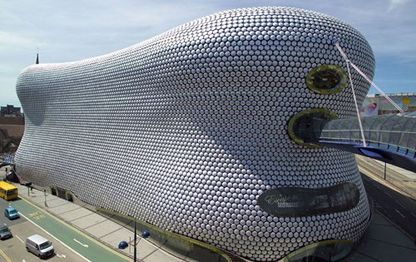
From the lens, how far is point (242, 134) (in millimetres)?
24016

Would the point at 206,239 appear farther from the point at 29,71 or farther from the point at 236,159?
the point at 29,71

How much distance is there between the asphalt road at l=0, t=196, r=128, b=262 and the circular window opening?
65.0 feet

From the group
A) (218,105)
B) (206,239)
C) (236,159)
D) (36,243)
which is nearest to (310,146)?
(236,159)

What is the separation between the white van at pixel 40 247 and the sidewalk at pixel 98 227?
3883 millimetres

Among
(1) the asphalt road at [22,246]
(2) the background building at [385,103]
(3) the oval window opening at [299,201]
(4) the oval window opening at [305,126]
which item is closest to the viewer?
(3) the oval window opening at [299,201]

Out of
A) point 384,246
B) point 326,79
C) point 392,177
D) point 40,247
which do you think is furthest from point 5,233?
point 392,177

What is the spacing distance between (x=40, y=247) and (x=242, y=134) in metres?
18.4

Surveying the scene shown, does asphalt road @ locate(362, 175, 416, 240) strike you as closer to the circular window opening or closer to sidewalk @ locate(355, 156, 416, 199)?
sidewalk @ locate(355, 156, 416, 199)

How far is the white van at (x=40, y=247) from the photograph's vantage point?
24203 mm

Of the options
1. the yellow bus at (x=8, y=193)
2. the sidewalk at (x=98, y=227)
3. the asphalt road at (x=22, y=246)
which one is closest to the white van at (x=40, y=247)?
the asphalt road at (x=22, y=246)

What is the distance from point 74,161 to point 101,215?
9.38m

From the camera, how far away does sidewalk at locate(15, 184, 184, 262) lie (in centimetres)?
2464

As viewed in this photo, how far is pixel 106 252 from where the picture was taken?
2508 centimetres

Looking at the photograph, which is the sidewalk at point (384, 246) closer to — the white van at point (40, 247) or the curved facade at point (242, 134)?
the curved facade at point (242, 134)
